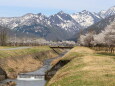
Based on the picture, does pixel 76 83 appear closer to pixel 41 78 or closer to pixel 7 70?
pixel 41 78

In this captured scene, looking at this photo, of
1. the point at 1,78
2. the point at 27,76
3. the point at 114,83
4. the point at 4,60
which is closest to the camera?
the point at 114,83

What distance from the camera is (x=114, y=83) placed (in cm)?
2952

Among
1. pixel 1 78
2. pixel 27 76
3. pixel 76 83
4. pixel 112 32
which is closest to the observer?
pixel 76 83

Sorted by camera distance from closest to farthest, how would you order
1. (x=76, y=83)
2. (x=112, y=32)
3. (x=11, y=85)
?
(x=76, y=83)
(x=11, y=85)
(x=112, y=32)

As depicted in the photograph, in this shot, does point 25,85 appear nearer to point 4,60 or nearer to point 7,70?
point 7,70

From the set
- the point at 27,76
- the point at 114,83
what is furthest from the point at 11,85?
the point at 114,83

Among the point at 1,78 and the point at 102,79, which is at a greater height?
the point at 102,79

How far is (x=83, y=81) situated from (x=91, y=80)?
3.08 feet

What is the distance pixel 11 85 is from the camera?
60375 mm

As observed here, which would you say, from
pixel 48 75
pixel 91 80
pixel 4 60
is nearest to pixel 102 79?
pixel 91 80

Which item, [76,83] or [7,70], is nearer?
[76,83]

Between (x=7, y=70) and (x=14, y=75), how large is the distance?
406 centimetres

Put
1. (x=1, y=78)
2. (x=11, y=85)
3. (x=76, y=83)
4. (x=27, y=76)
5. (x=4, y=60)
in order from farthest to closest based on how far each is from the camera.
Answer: (x=4, y=60) → (x=27, y=76) → (x=1, y=78) → (x=11, y=85) → (x=76, y=83)

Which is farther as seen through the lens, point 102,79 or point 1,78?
point 1,78
